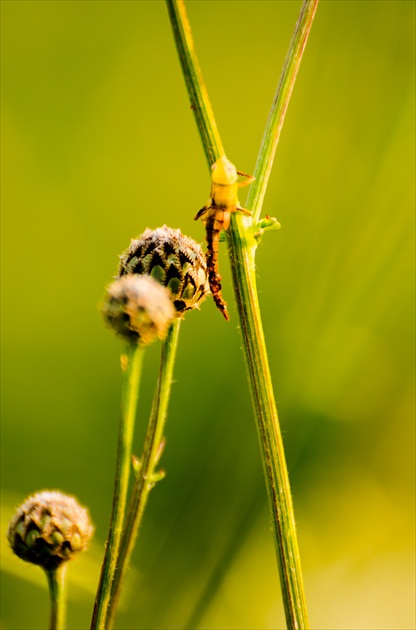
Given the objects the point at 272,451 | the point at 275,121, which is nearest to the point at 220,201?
→ the point at 275,121

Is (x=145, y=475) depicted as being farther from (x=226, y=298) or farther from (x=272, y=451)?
(x=226, y=298)

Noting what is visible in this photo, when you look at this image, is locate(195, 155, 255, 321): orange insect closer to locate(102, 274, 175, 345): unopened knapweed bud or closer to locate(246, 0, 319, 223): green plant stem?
locate(246, 0, 319, 223): green plant stem

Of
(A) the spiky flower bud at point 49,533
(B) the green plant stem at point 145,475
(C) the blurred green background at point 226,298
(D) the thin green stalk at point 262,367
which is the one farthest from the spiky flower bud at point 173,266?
(C) the blurred green background at point 226,298

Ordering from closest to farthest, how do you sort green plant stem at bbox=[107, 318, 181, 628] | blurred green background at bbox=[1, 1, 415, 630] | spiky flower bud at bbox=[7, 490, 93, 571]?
green plant stem at bbox=[107, 318, 181, 628], spiky flower bud at bbox=[7, 490, 93, 571], blurred green background at bbox=[1, 1, 415, 630]

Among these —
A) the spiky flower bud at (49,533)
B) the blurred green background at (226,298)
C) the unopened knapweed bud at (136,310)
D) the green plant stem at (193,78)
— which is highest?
the blurred green background at (226,298)

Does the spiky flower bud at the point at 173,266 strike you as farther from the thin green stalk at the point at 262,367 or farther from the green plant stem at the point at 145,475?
the thin green stalk at the point at 262,367

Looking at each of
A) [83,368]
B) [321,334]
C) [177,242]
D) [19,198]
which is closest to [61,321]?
[83,368]

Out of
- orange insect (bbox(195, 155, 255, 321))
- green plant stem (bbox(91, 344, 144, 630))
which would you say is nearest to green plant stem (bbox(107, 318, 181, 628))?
green plant stem (bbox(91, 344, 144, 630))
